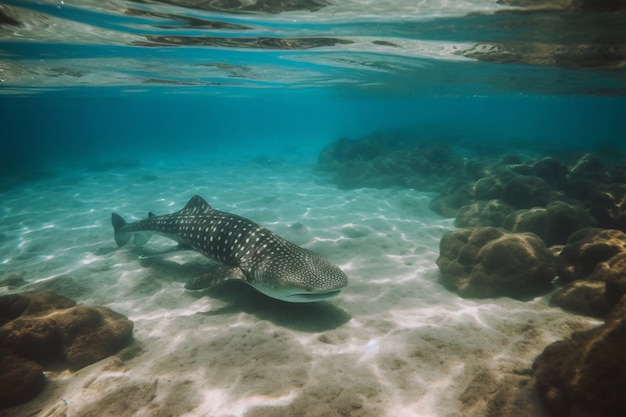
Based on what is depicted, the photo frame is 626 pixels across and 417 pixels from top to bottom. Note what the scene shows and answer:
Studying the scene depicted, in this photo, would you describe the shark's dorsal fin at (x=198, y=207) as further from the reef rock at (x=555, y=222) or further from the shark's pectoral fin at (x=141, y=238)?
the reef rock at (x=555, y=222)

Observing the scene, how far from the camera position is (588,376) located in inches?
124

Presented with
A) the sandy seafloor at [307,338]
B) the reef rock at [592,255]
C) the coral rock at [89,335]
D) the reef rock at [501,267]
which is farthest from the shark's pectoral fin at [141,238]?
the reef rock at [592,255]

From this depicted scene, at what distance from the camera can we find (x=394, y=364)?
4.61 m

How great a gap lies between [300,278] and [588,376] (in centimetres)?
379

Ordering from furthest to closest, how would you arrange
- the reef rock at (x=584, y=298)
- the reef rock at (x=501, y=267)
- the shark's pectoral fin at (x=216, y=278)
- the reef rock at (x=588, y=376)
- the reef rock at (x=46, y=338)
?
1. the reef rock at (x=501, y=267)
2. the shark's pectoral fin at (x=216, y=278)
3. the reef rock at (x=584, y=298)
4. the reef rock at (x=46, y=338)
5. the reef rock at (x=588, y=376)

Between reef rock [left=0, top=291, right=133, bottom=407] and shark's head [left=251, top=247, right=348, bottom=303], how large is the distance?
2.75 m

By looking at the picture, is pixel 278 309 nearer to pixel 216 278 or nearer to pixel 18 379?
pixel 216 278

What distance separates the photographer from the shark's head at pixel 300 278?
17.2ft

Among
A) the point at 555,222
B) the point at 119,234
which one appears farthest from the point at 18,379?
the point at 555,222

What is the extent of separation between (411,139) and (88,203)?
26.1m

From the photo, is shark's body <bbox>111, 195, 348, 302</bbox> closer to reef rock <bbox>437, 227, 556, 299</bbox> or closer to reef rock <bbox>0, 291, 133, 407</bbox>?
reef rock <bbox>0, 291, 133, 407</bbox>

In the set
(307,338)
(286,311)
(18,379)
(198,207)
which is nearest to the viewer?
(18,379)

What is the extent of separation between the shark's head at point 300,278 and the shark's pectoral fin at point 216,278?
0.44 meters

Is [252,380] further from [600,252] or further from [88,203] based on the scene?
[88,203]
